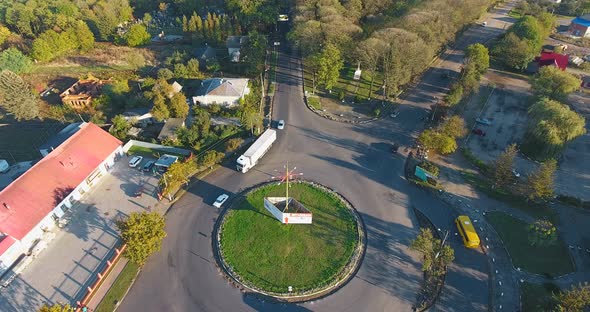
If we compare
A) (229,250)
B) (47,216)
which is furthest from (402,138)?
(47,216)

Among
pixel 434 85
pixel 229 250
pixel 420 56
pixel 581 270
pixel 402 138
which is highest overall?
pixel 420 56

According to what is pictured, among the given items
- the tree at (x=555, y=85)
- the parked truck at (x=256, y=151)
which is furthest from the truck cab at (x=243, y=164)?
the tree at (x=555, y=85)

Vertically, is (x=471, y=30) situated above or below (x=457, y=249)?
above

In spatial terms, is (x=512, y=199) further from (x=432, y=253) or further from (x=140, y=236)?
(x=140, y=236)

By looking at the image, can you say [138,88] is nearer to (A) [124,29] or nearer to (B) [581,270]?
(A) [124,29]

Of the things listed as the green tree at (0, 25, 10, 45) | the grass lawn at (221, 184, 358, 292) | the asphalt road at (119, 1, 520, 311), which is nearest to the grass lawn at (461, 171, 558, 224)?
the asphalt road at (119, 1, 520, 311)

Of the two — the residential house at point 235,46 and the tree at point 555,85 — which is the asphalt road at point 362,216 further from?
the residential house at point 235,46
